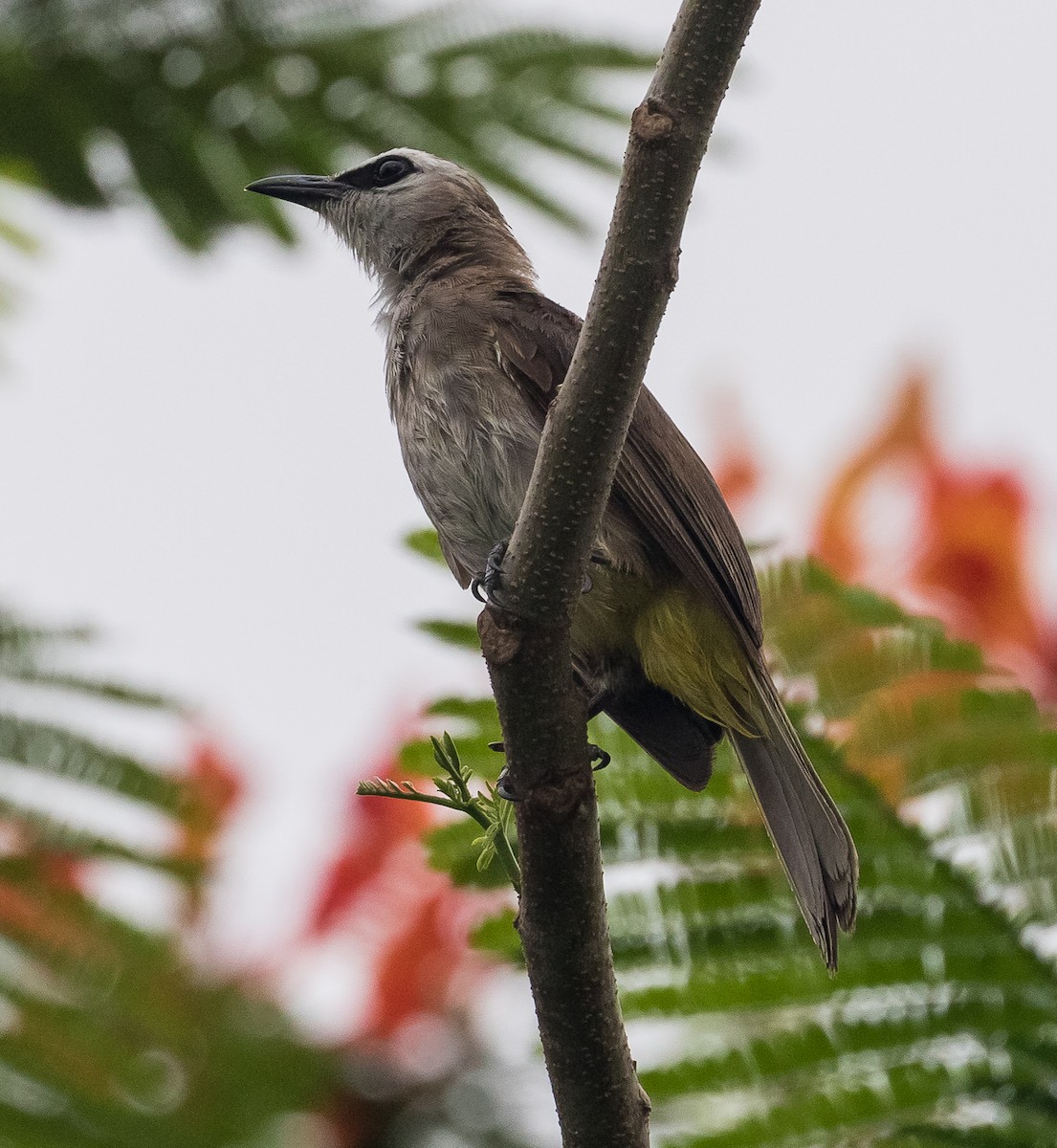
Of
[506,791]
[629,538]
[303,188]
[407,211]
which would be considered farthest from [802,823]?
[303,188]

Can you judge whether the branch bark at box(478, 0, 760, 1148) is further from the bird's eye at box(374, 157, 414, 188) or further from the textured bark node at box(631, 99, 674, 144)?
the bird's eye at box(374, 157, 414, 188)

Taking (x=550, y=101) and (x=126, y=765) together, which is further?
(x=550, y=101)

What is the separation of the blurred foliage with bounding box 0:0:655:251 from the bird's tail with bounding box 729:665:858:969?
1.74 m

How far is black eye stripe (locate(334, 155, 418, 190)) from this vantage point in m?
4.71

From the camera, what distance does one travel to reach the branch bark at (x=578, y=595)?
2.11m

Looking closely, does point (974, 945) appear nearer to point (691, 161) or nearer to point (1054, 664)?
point (1054, 664)

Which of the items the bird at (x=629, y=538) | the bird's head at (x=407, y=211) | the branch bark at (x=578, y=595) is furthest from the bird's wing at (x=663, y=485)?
the branch bark at (x=578, y=595)

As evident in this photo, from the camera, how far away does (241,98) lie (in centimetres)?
474

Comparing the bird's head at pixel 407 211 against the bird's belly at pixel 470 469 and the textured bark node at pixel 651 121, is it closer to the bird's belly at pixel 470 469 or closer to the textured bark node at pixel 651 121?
the bird's belly at pixel 470 469

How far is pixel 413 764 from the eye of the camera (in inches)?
123

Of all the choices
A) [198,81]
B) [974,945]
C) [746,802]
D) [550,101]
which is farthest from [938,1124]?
[198,81]

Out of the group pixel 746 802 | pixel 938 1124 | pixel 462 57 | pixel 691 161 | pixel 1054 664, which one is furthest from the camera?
pixel 462 57

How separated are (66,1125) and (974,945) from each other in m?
1.94

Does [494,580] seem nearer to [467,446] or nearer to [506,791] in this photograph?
[506,791]
